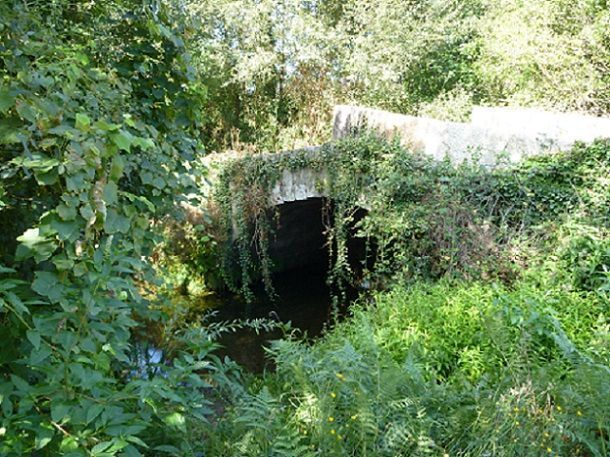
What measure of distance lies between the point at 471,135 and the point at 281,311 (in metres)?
3.99

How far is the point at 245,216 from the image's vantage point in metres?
7.43

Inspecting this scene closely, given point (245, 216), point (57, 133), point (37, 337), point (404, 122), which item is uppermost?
point (57, 133)

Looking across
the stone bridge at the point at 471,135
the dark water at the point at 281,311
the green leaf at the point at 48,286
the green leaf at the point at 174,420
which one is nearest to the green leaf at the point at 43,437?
the green leaf at the point at 48,286

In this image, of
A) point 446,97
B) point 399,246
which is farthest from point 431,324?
point 446,97

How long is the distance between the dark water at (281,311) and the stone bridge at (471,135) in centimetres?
166

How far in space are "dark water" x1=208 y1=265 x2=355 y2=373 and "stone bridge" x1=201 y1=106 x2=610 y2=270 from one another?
166 centimetres

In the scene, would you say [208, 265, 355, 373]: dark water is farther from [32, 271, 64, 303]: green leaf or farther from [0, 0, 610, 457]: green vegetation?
[32, 271, 64, 303]: green leaf

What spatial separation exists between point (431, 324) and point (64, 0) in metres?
3.41

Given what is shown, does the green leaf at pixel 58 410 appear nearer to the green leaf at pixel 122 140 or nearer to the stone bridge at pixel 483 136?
the green leaf at pixel 122 140

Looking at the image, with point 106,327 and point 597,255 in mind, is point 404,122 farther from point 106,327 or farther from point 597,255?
point 106,327

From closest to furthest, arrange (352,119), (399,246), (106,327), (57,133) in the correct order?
1. (57,133)
2. (106,327)
3. (399,246)
4. (352,119)

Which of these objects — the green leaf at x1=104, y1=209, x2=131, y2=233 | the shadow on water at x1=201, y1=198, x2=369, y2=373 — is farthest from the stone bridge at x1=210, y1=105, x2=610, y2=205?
the green leaf at x1=104, y1=209, x2=131, y2=233

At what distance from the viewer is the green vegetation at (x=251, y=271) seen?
153 centimetres

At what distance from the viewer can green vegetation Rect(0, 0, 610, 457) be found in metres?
1.53
